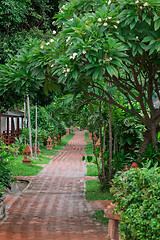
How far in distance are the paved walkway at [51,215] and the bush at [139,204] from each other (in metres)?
1.64

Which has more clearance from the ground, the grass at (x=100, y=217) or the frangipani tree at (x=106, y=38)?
the frangipani tree at (x=106, y=38)

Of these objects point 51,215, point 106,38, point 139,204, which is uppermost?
point 106,38

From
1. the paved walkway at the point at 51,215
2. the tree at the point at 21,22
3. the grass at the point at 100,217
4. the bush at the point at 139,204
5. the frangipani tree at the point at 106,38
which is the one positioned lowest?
the paved walkway at the point at 51,215

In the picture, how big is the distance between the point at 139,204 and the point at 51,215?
11.5 feet

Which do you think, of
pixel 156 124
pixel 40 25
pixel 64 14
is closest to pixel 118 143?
pixel 156 124

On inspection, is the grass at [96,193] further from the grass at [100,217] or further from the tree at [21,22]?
the tree at [21,22]

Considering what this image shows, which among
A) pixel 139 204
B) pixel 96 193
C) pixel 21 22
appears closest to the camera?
pixel 139 204

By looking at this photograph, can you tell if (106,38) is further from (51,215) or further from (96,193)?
(96,193)

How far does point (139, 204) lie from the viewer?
3.41 metres

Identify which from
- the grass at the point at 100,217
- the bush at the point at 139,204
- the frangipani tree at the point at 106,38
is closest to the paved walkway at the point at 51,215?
the grass at the point at 100,217

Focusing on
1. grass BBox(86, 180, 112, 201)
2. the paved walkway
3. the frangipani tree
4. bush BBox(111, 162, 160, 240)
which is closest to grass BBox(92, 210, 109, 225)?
the paved walkway

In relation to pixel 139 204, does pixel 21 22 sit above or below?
above

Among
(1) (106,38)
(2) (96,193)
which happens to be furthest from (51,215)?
(1) (106,38)

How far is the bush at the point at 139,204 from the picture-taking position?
3203mm
